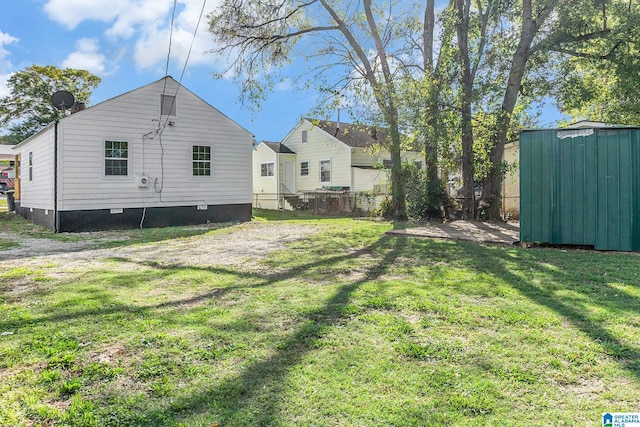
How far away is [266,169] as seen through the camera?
2614 cm

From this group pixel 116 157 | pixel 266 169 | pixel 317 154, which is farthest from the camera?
pixel 266 169

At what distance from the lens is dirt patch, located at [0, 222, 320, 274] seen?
681 centimetres

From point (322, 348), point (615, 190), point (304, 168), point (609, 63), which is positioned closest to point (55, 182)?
point (322, 348)

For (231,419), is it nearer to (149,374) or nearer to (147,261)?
(149,374)

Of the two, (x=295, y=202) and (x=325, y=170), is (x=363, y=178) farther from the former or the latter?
(x=295, y=202)

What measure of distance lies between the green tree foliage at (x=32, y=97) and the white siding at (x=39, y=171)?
60.5ft

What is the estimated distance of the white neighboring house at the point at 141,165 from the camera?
11.7m

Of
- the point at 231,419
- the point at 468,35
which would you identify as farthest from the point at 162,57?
the point at 231,419

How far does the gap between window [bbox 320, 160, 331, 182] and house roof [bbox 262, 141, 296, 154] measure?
305cm

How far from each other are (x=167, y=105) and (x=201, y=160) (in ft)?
6.90

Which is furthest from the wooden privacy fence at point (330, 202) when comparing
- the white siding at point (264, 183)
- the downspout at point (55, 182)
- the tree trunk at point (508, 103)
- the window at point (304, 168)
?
the downspout at point (55, 182)

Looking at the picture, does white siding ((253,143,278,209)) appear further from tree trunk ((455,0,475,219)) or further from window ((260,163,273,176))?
tree trunk ((455,0,475,219))

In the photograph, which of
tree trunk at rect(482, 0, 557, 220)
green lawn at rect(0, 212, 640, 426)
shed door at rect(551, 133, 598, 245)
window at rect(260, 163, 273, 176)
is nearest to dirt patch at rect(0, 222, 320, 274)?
green lawn at rect(0, 212, 640, 426)

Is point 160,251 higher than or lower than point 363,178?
lower
